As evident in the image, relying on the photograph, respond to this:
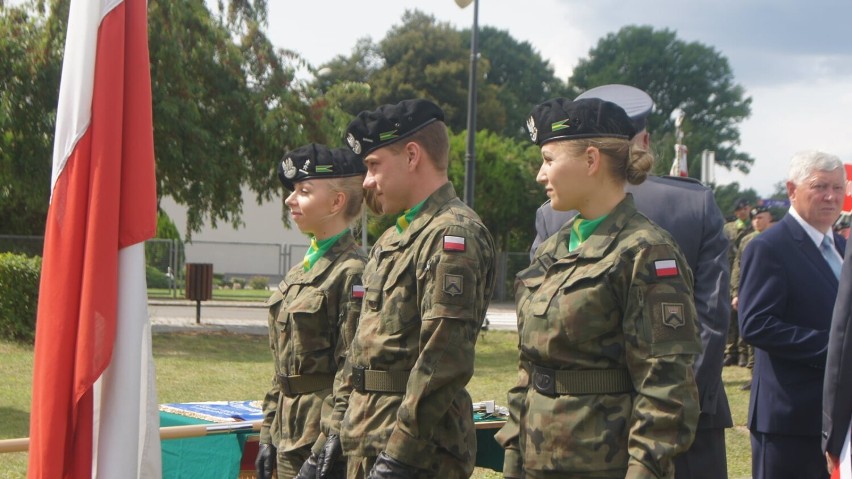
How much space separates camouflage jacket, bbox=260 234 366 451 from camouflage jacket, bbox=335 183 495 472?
1.67 ft

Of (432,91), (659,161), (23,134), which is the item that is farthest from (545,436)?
(432,91)

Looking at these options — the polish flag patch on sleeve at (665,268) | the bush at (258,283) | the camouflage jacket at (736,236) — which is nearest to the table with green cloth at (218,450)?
the polish flag patch on sleeve at (665,268)

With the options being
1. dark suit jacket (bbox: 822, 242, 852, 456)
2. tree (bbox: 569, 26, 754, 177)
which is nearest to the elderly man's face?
dark suit jacket (bbox: 822, 242, 852, 456)

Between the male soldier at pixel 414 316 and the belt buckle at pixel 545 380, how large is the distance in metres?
0.33

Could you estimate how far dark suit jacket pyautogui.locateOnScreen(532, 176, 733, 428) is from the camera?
3.91 meters

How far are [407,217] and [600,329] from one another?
106cm

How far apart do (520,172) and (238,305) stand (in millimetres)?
13859

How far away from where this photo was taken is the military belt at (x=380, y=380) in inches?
143

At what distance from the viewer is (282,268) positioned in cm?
3591

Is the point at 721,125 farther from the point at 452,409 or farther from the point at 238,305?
the point at 452,409

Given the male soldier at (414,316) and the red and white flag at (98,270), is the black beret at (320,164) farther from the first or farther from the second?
the red and white flag at (98,270)

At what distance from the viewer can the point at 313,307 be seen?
447 cm

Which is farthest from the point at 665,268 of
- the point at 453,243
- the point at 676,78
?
the point at 676,78

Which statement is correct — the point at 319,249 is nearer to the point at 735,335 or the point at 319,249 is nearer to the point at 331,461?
the point at 331,461
